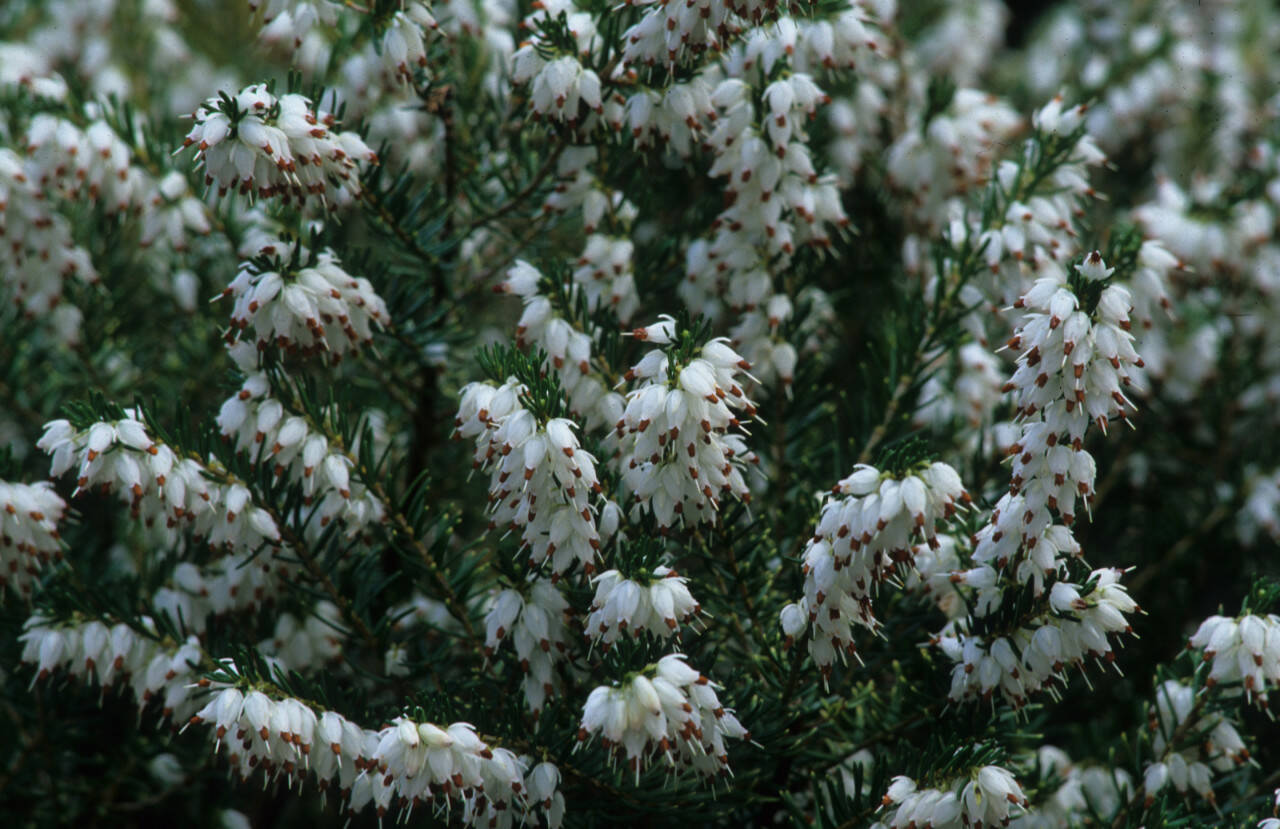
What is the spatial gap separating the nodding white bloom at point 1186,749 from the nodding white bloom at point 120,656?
199cm

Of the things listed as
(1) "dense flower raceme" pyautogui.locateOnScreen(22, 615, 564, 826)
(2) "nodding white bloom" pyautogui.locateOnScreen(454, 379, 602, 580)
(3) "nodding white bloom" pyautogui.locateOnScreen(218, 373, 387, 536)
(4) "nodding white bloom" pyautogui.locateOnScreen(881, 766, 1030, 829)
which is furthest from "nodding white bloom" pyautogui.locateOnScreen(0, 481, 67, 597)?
(4) "nodding white bloom" pyautogui.locateOnScreen(881, 766, 1030, 829)

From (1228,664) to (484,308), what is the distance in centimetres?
241

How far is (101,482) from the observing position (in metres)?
2.24

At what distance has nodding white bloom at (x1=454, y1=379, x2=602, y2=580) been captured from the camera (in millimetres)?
2012

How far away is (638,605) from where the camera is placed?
1989mm

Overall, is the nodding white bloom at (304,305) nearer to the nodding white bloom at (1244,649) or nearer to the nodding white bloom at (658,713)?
the nodding white bloom at (658,713)

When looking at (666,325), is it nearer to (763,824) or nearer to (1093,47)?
(763,824)

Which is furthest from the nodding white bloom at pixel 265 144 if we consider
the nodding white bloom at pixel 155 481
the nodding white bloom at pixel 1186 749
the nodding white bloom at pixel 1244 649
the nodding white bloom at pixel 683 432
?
the nodding white bloom at pixel 1186 749

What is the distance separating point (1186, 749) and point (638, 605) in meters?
1.25

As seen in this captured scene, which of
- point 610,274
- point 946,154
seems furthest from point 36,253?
point 946,154

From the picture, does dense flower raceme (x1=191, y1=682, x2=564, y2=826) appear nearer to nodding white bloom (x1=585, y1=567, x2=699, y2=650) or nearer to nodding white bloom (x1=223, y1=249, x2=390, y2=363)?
nodding white bloom (x1=585, y1=567, x2=699, y2=650)

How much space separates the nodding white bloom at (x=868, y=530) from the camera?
1919mm

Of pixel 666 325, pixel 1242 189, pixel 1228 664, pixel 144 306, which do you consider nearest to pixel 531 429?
pixel 666 325

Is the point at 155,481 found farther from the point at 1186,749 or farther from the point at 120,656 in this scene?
the point at 1186,749
